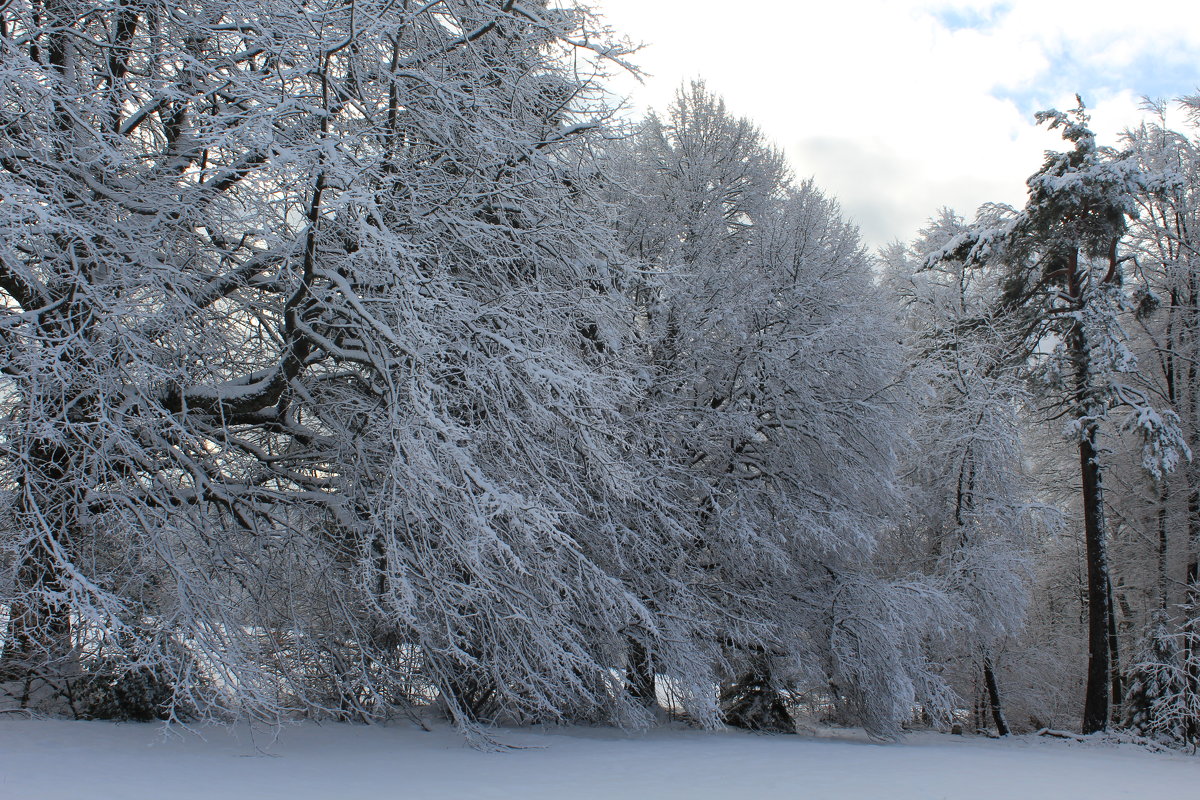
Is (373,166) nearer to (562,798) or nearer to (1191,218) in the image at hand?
(562,798)

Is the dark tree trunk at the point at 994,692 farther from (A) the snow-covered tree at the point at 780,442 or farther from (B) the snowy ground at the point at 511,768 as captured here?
(B) the snowy ground at the point at 511,768

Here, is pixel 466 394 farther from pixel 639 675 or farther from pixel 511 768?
pixel 639 675

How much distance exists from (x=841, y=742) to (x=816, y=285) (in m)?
6.42

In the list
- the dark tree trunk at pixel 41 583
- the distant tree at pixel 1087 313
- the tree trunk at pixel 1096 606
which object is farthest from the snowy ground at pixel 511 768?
the distant tree at pixel 1087 313

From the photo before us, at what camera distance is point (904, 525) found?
14.9m

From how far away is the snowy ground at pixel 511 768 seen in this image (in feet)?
18.6

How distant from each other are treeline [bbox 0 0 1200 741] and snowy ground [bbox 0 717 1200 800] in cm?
46

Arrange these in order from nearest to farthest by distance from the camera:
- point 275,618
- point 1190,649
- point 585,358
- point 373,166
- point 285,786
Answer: point 285,786, point 373,166, point 275,618, point 585,358, point 1190,649

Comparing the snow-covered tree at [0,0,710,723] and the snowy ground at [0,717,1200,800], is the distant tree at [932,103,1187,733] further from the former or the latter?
the snow-covered tree at [0,0,710,723]

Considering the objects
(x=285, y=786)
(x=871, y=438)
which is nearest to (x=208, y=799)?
(x=285, y=786)

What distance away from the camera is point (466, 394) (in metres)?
7.75

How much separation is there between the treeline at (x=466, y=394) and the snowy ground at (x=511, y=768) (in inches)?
18.0

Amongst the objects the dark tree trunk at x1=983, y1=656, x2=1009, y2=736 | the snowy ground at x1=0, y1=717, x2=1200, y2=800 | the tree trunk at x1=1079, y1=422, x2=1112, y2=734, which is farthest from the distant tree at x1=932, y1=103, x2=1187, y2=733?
the snowy ground at x1=0, y1=717, x2=1200, y2=800

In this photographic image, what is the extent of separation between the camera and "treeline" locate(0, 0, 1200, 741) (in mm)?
6516
